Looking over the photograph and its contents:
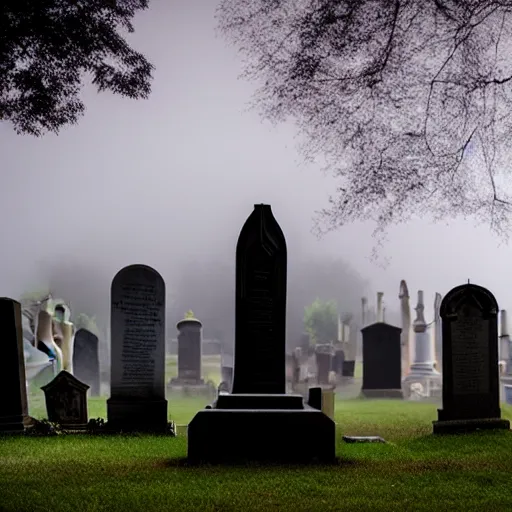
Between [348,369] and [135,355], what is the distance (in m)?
10.2

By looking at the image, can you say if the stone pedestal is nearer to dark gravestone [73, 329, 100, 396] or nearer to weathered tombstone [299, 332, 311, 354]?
dark gravestone [73, 329, 100, 396]

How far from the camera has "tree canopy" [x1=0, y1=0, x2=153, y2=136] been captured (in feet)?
35.8

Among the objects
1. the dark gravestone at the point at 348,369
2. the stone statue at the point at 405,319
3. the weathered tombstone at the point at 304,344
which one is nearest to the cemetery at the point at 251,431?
the stone statue at the point at 405,319

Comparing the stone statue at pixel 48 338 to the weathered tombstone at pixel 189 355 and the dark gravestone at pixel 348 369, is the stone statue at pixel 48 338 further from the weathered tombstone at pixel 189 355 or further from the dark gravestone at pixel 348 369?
A: the dark gravestone at pixel 348 369

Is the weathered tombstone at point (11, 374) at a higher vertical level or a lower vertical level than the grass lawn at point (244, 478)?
higher

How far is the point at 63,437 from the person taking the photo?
336 inches

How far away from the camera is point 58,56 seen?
11086 millimetres

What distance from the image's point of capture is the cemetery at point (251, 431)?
525 cm

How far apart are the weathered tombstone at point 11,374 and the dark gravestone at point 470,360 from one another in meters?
4.86

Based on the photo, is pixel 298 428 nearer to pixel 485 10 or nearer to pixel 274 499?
pixel 274 499

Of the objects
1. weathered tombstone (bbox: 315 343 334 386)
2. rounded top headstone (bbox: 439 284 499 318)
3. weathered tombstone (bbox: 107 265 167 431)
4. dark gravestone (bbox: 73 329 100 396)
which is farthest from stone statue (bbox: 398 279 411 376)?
weathered tombstone (bbox: 107 265 167 431)

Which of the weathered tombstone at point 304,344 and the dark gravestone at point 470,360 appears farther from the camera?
the weathered tombstone at point 304,344

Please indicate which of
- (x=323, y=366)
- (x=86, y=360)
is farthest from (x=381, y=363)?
(x=86, y=360)

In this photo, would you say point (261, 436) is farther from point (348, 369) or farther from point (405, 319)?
point (348, 369)
